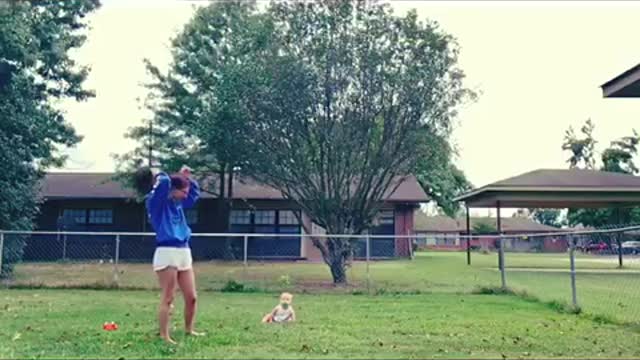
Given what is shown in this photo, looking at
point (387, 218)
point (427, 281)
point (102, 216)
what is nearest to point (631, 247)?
point (427, 281)

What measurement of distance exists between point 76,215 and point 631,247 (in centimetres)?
2153

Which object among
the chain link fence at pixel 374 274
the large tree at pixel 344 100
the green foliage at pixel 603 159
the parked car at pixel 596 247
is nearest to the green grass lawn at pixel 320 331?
the chain link fence at pixel 374 274

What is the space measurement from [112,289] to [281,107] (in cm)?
541

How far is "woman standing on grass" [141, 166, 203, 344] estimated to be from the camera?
5461 mm

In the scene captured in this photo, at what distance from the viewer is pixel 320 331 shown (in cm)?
652

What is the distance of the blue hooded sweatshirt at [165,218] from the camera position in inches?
216

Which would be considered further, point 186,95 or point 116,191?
point 116,191

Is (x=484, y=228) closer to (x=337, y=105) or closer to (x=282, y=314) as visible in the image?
(x=337, y=105)

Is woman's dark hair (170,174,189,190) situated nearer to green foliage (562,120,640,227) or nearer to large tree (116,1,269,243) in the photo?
large tree (116,1,269,243)

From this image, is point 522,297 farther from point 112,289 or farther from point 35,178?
point 35,178

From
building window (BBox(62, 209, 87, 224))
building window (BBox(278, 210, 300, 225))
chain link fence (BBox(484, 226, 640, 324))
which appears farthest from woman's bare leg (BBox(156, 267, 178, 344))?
building window (BBox(62, 209, 87, 224))

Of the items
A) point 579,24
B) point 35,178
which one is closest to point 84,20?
point 35,178

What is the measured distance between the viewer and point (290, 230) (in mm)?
25016

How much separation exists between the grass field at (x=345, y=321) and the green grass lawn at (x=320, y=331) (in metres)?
0.01
